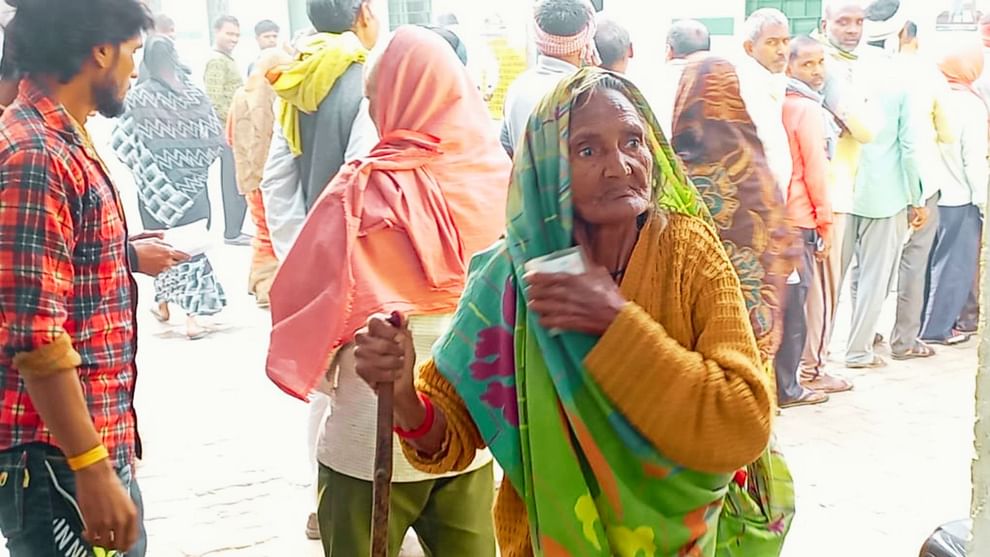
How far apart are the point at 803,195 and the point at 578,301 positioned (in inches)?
129

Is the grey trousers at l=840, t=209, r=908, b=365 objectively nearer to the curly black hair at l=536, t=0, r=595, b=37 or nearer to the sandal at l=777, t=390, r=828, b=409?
the sandal at l=777, t=390, r=828, b=409

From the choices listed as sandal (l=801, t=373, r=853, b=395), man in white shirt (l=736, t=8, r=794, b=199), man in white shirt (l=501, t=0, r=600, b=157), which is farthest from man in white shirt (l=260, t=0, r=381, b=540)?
sandal (l=801, t=373, r=853, b=395)

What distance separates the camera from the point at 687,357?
1.31 m

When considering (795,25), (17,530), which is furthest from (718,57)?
(795,25)

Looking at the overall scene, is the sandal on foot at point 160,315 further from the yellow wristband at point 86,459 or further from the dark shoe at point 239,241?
the yellow wristband at point 86,459

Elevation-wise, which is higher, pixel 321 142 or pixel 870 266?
pixel 321 142

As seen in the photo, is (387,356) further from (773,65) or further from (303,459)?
(773,65)

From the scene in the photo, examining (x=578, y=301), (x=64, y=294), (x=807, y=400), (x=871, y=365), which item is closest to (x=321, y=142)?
(x=64, y=294)

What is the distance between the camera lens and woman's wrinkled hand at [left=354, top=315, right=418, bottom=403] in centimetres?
142

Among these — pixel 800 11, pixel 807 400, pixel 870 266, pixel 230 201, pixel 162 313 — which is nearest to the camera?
pixel 807 400

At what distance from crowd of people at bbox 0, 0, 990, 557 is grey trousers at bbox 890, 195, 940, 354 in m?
1.30

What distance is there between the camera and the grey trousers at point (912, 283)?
17.7 ft

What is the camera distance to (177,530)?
11.6ft

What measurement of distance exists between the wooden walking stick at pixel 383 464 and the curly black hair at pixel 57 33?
790 millimetres
